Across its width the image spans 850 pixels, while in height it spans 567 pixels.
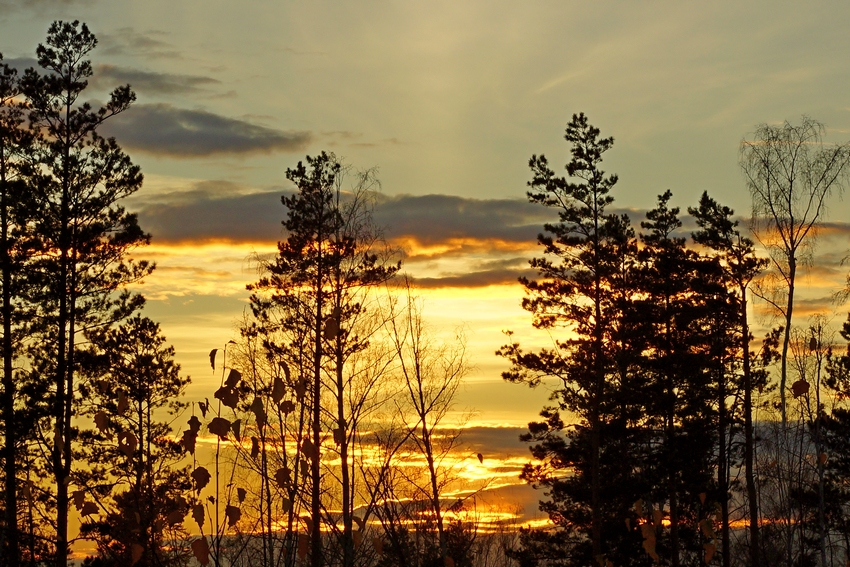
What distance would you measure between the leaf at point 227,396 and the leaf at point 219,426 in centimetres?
10

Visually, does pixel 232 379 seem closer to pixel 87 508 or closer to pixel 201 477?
pixel 201 477

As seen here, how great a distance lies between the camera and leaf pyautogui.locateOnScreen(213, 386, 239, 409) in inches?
213

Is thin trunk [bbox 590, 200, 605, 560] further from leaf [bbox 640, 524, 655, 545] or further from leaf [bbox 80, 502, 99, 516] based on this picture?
leaf [bbox 80, 502, 99, 516]

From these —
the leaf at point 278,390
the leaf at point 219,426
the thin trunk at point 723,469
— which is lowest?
the thin trunk at point 723,469

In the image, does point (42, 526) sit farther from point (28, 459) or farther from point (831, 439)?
point (831, 439)

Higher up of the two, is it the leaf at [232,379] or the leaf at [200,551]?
the leaf at [232,379]

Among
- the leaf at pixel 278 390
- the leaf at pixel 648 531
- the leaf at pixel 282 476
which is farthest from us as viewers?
the leaf at pixel 648 531

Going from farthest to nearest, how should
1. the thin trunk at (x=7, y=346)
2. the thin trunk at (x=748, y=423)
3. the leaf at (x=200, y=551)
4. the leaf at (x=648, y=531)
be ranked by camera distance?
the thin trunk at (x=748, y=423) < the thin trunk at (x=7, y=346) < the leaf at (x=648, y=531) < the leaf at (x=200, y=551)

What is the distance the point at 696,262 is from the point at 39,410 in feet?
70.1

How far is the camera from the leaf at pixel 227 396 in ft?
17.8

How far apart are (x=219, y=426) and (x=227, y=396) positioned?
0.19 metres

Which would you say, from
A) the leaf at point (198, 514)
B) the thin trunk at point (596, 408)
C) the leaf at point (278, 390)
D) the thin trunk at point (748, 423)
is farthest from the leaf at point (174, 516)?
the thin trunk at point (748, 423)

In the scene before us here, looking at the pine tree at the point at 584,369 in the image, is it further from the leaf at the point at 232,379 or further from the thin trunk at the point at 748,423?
the leaf at the point at 232,379

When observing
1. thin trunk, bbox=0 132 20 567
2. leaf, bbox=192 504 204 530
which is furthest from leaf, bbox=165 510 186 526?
thin trunk, bbox=0 132 20 567
